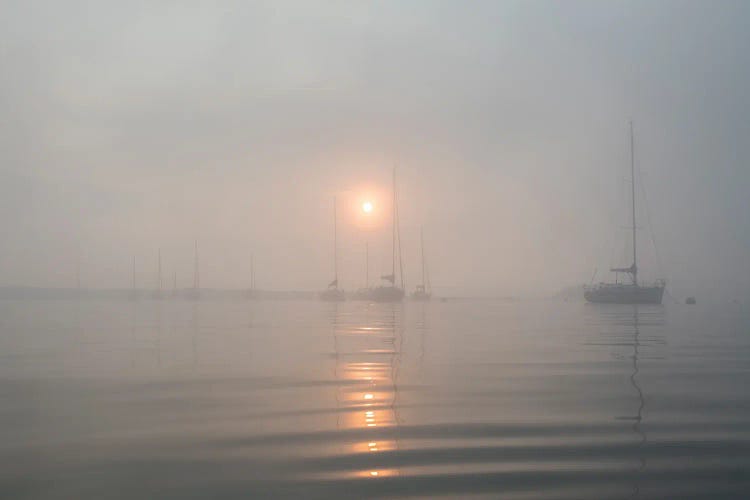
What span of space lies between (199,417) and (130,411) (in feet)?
5.00

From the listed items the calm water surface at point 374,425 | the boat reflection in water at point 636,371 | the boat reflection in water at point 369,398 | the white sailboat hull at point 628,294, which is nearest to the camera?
the calm water surface at point 374,425

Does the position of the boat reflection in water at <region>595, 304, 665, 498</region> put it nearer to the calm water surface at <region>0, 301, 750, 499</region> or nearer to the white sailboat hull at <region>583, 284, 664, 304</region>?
Result: the calm water surface at <region>0, 301, 750, 499</region>

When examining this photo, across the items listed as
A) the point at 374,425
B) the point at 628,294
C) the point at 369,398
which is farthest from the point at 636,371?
the point at 628,294

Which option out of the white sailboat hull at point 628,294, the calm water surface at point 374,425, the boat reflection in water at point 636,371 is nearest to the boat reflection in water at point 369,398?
the calm water surface at point 374,425

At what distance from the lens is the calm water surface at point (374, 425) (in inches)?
301

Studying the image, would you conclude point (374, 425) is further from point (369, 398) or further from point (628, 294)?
point (628, 294)

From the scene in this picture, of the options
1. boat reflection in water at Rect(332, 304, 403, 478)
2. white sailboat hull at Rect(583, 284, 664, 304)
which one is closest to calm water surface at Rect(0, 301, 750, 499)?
boat reflection in water at Rect(332, 304, 403, 478)

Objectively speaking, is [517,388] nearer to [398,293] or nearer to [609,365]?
[609,365]

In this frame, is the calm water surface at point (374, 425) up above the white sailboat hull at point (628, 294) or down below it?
above

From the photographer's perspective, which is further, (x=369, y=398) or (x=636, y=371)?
(x=636, y=371)

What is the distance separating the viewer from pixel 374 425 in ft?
35.0

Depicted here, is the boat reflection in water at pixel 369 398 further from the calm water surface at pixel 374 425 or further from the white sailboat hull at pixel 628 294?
the white sailboat hull at pixel 628 294

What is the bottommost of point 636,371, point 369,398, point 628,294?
point 628,294

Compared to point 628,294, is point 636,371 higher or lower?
higher
